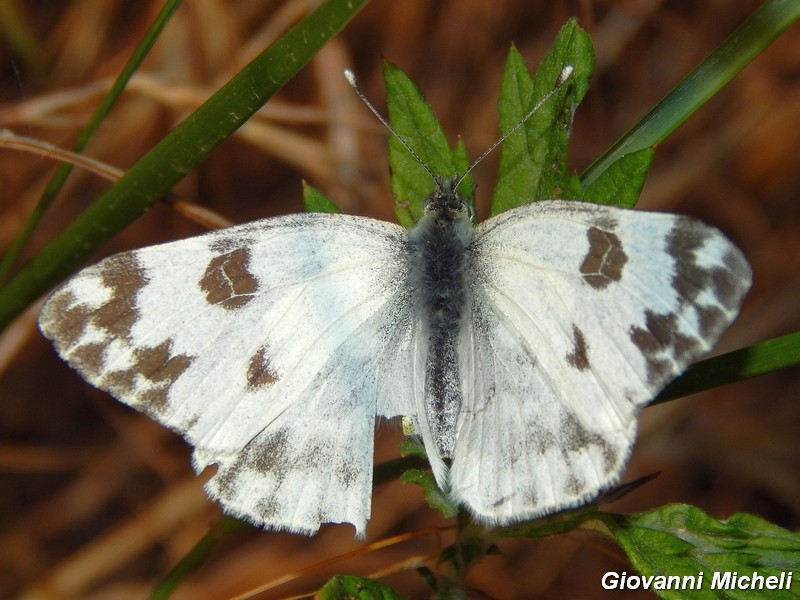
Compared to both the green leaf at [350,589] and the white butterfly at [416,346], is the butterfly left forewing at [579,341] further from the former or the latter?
the green leaf at [350,589]

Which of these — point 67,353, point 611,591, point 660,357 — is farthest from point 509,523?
point 611,591

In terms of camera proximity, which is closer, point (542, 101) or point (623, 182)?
point (623, 182)

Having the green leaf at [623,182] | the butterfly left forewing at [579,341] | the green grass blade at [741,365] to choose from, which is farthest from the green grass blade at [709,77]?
the green grass blade at [741,365]

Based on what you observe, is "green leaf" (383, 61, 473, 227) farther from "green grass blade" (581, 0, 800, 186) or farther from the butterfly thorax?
"green grass blade" (581, 0, 800, 186)

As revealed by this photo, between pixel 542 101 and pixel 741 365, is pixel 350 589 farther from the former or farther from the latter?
pixel 542 101

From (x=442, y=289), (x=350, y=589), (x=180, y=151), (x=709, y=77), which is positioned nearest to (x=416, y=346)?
(x=442, y=289)

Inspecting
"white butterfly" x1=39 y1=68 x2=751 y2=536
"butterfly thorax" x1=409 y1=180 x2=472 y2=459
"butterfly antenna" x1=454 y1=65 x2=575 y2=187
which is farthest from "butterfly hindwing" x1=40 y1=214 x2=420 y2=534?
"butterfly antenna" x1=454 y1=65 x2=575 y2=187
